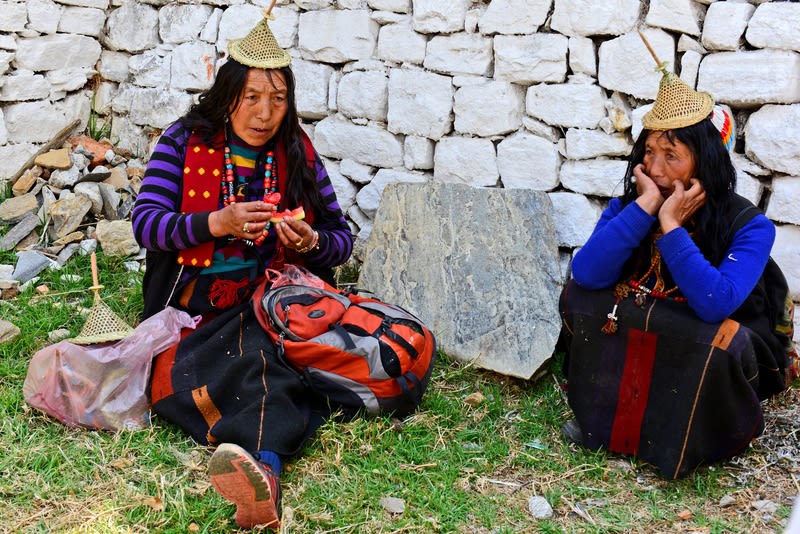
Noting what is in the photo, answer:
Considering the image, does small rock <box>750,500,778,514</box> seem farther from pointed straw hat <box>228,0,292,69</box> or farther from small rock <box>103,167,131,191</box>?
small rock <box>103,167,131,191</box>

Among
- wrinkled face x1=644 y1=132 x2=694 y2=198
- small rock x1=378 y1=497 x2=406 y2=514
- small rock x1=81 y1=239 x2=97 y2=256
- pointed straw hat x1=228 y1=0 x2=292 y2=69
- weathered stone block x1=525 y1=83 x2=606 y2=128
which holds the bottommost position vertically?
small rock x1=378 y1=497 x2=406 y2=514

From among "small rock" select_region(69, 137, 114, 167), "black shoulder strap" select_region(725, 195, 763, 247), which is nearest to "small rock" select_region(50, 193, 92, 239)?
"small rock" select_region(69, 137, 114, 167)

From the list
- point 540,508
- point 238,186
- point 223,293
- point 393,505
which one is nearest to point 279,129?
point 238,186

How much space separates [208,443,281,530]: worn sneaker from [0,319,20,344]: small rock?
168 centimetres

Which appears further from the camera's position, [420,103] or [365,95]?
[365,95]

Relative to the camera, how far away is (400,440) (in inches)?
107

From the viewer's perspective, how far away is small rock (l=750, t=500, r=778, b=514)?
A: 7.79 feet

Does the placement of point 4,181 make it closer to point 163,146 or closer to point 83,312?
point 83,312

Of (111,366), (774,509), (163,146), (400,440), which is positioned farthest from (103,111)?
(774,509)

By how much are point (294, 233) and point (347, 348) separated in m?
0.48

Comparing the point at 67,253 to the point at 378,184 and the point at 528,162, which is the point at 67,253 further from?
the point at 528,162

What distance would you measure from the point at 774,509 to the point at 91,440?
2322mm

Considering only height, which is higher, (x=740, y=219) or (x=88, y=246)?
(x=740, y=219)

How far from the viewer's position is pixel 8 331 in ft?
10.8
